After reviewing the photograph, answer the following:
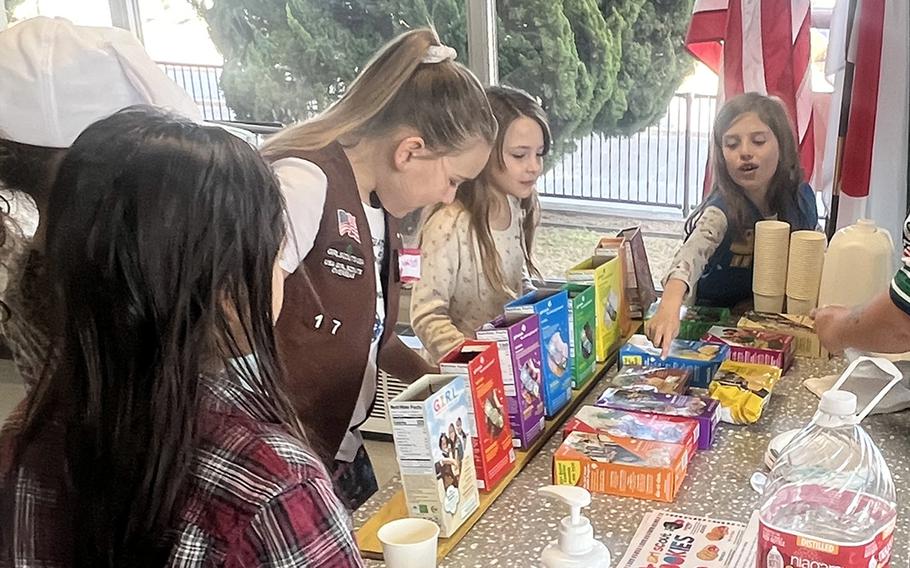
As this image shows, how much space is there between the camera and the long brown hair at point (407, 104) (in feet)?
5.17

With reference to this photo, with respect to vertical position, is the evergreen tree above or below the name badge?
above

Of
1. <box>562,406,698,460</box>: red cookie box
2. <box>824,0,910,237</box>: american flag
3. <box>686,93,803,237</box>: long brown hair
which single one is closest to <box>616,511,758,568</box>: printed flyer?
<box>562,406,698,460</box>: red cookie box

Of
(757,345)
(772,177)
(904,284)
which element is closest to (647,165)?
(772,177)

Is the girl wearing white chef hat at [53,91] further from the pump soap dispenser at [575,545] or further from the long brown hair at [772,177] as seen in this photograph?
the long brown hair at [772,177]

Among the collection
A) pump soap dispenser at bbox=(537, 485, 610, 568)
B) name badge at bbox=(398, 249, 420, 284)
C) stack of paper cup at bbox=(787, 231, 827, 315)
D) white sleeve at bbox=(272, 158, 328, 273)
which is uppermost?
white sleeve at bbox=(272, 158, 328, 273)

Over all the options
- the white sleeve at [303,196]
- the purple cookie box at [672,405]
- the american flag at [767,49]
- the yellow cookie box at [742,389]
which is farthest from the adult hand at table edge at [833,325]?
the american flag at [767,49]

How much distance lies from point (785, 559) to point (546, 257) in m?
2.57

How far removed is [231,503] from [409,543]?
1.23 feet

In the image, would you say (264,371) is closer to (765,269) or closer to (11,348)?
(11,348)

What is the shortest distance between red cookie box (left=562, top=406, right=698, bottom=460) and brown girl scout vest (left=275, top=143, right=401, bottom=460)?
40cm

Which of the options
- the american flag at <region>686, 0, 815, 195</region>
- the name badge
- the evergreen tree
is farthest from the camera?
the evergreen tree

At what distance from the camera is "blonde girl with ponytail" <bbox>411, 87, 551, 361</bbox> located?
1970 millimetres

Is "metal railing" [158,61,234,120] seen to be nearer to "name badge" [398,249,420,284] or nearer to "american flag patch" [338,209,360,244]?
"name badge" [398,249,420,284]

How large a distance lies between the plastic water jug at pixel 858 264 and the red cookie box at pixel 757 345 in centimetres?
15
